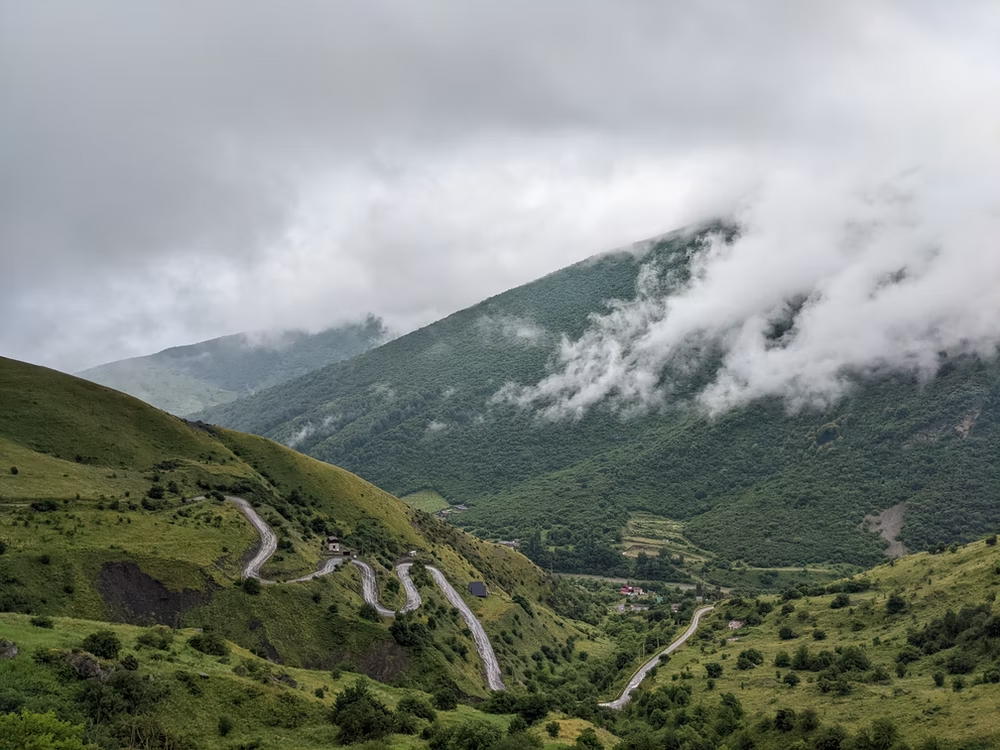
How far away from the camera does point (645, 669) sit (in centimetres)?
11781

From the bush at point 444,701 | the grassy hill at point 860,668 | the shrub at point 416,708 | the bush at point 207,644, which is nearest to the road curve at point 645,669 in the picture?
the grassy hill at point 860,668

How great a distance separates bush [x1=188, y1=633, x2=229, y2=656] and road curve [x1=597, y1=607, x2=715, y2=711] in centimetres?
6159

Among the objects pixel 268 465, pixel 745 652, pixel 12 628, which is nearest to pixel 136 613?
pixel 12 628

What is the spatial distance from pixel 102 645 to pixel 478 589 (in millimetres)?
81667

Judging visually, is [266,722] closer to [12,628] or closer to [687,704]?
[12,628]

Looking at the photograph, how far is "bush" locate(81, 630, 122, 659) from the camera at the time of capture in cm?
4659

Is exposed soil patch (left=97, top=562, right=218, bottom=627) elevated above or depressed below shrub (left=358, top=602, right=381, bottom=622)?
above

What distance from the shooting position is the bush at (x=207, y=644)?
55.8 m

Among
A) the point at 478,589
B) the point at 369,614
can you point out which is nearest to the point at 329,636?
the point at 369,614

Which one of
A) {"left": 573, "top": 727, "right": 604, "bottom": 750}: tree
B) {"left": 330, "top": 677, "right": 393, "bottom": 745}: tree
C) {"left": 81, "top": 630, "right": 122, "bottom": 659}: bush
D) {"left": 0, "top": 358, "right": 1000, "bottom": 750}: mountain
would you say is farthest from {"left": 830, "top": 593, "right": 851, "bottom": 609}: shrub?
{"left": 81, "top": 630, "right": 122, "bottom": 659}: bush

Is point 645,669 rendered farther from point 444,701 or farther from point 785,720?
point 444,701

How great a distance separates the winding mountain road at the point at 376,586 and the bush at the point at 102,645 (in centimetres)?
3405

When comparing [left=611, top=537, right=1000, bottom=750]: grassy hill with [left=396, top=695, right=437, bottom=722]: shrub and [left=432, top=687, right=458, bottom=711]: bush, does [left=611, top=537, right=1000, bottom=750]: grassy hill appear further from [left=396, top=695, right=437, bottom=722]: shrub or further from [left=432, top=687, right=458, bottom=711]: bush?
[left=396, top=695, right=437, bottom=722]: shrub

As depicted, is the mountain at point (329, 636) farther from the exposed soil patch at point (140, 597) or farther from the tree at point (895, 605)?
the tree at point (895, 605)
